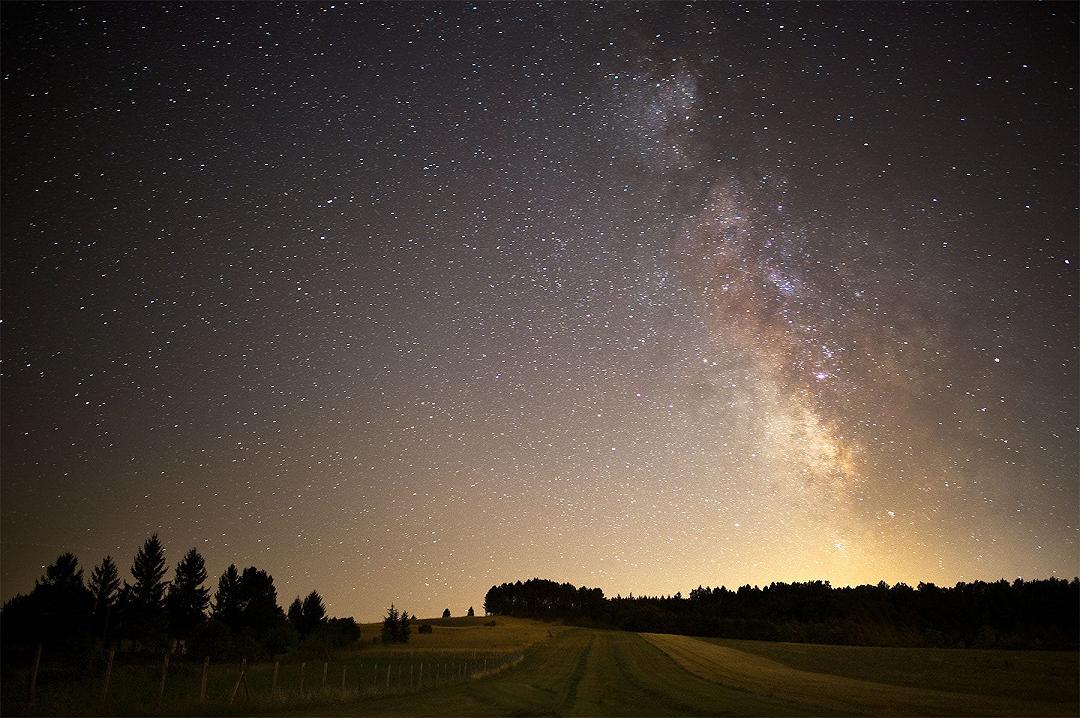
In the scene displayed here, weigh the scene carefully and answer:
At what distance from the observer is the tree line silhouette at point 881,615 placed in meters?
78.3

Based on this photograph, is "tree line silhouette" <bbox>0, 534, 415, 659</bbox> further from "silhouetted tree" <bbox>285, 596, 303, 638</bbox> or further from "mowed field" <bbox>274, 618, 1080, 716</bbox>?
"mowed field" <bbox>274, 618, 1080, 716</bbox>

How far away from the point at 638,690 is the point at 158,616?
6548cm

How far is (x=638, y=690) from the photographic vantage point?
97.3ft

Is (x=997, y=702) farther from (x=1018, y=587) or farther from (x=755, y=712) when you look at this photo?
(x=1018, y=587)

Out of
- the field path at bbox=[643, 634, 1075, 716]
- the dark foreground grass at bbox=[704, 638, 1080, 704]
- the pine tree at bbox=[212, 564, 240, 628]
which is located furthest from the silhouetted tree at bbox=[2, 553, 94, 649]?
the dark foreground grass at bbox=[704, 638, 1080, 704]

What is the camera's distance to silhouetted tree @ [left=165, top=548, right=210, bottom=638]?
76.2m

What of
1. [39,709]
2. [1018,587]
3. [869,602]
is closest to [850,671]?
[39,709]

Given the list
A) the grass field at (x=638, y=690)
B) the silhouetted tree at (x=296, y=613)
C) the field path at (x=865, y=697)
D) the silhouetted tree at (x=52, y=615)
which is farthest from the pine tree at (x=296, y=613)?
the field path at (x=865, y=697)

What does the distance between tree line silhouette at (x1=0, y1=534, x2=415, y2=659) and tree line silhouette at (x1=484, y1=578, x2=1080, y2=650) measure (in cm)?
6310

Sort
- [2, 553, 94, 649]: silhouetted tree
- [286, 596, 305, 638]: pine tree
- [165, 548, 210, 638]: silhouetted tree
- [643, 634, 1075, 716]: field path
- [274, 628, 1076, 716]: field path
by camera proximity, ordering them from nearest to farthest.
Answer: [274, 628, 1076, 716]: field path → [643, 634, 1075, 716]: field path → [2, 553, 94, 649]: silhouetted tree → [165, 548, 210, 638]: silhouetted tree → [286, 596, 305, 638]: pine tree

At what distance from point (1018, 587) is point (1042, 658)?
7148 cm

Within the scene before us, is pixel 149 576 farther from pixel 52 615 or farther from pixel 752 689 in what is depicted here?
pixel 752 689

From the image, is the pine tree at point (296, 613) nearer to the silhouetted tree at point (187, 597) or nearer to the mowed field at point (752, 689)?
the silhouetted tree at point (187, 597)

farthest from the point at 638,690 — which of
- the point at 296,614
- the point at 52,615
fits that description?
the point at 296,614
